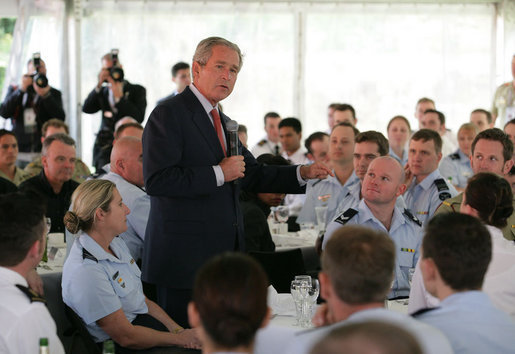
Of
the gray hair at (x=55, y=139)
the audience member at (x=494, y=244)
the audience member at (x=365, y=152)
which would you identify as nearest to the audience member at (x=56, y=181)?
the gray hair at (x=55, y=139)

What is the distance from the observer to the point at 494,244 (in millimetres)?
2799

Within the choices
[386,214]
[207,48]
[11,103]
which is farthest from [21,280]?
[11,103]

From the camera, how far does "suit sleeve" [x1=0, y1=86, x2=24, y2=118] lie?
870 cm

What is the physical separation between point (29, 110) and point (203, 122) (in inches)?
235

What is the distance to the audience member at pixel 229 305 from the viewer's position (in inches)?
63.2

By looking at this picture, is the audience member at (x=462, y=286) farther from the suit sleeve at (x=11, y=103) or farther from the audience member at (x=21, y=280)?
the suit sleeve at (x=11, y=103)

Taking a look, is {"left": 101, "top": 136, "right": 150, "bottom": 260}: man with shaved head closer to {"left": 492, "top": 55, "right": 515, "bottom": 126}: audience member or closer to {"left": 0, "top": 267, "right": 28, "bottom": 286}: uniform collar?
{"left": 0, "top": 267, "right": 28, "bottom": 286}: uniform collar

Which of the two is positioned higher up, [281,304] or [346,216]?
[346,216]

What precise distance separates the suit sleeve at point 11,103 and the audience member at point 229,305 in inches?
303

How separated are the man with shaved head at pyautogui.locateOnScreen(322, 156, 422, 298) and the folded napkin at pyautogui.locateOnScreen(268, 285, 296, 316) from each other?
2.90ft

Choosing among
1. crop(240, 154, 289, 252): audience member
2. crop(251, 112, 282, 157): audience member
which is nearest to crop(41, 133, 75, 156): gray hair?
crop(240, 154, 289, 252): audience member

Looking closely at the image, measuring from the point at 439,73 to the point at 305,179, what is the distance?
7.97m

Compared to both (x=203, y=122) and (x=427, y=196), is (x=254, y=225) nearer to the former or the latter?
(x=203, y=122)

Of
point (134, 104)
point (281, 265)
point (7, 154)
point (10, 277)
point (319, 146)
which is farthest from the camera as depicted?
point (134, 104)
